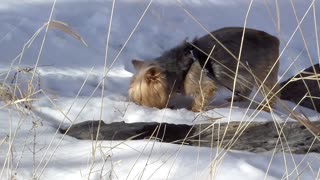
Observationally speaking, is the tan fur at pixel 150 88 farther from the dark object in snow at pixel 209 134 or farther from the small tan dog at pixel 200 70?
the dark object in snow at pixel 209 134

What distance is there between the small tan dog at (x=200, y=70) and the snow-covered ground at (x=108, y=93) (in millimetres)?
165

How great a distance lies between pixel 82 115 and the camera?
165 inches

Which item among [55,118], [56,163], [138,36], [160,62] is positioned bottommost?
[56,163]

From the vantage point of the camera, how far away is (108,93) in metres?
4.80

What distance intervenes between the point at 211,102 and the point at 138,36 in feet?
5.38

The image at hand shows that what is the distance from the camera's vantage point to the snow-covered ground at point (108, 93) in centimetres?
285

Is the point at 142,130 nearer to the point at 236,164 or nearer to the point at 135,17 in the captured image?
the point at 236,164

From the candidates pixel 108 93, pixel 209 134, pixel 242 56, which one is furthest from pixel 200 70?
pixel 209 134

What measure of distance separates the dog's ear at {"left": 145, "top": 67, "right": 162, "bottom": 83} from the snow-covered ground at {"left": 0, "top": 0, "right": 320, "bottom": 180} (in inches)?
9.6

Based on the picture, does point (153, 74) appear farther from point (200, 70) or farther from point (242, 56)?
point (242, 56)

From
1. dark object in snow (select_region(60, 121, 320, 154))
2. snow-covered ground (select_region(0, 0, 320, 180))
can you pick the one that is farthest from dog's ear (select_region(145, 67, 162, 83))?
dark object in snow (select_region(60, 121, 320, 154))

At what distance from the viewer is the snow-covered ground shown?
2.85 m

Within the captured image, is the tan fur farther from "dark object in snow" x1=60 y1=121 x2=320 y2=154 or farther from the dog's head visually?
"dark object in snow" x1=60 y1=121 x2=320 y2=154

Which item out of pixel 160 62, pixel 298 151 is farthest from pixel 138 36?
pixel 298 151
